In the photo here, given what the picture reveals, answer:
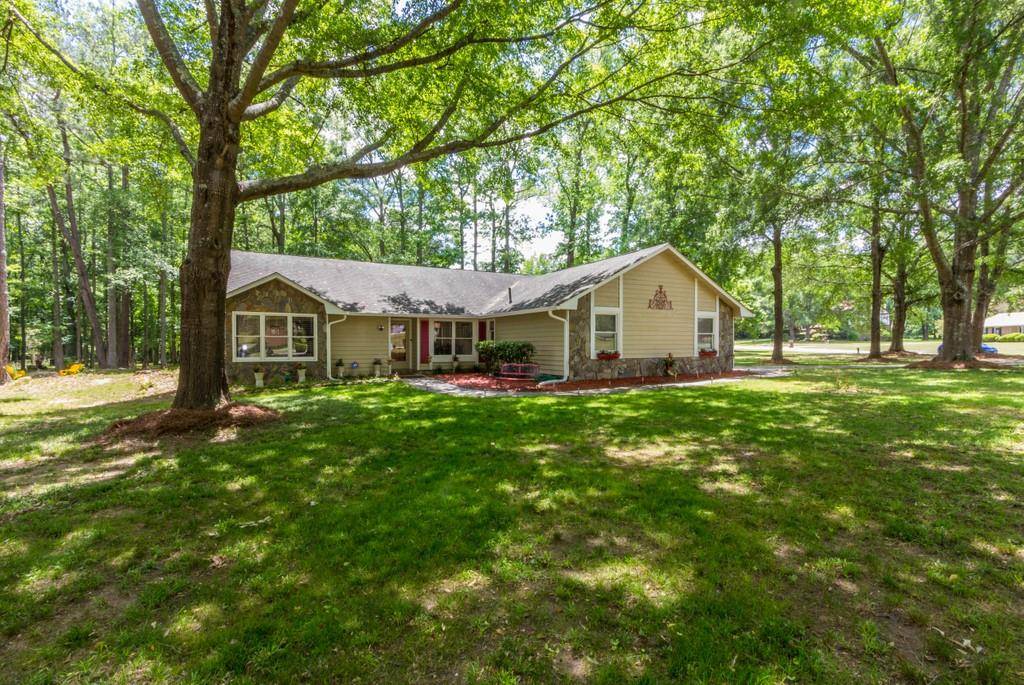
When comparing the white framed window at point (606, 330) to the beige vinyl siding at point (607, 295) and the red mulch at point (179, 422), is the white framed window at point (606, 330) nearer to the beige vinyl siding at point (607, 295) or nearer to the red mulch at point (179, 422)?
the beige vinyl siding at point (607, 295)

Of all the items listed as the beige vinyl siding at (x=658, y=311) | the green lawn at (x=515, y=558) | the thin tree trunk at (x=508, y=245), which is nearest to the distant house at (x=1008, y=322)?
the thin tree trunk at (x=508, y=245)

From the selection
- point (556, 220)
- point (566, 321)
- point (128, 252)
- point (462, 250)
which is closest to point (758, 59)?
point (566, 321)

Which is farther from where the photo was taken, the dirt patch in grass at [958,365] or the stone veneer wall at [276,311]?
the dirt patch in grass at [958,365]

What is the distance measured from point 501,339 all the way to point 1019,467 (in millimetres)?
14484

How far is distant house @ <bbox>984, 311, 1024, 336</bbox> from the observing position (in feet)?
177

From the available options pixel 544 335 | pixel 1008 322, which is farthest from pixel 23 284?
pixel 1008 322

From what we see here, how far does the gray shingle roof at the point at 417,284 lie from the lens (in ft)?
49.4

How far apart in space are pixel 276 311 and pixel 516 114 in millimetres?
9756

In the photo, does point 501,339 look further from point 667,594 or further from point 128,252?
point 128,252

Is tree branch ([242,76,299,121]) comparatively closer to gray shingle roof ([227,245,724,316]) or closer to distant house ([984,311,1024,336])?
gray shingle roof ([227,245,724,316])

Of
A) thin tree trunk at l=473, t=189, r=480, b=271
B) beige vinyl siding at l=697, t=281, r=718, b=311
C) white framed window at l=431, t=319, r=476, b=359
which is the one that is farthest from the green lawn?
thin tree trunk at l=473, t=189, r=480, b=271

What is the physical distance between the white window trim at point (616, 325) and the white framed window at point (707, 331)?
400 cm

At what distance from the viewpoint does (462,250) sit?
105 ft

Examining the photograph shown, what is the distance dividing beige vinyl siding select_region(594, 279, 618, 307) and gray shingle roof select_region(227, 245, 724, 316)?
1.34 feet
